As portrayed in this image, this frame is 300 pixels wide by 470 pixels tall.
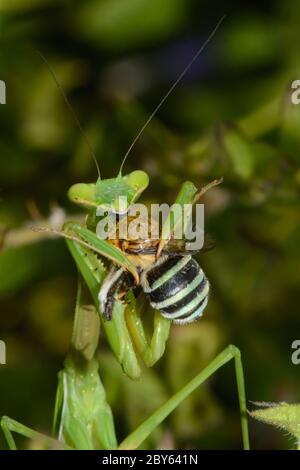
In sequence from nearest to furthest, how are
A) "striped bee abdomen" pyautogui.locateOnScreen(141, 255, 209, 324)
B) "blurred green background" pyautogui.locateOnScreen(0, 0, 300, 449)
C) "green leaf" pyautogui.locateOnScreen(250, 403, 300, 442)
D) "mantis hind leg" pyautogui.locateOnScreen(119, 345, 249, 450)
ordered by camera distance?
1. "green leaf" pyautogui.locateOnScreen(250, 403, 300, 442)
2. "striped bee abdomen" pyautogui.locateOnScreen(141, 255, 209, 324)
3. "mantis hind leg" pyautogui.locateOnScreen(119, 345, 249, 450)
4. "blurred green background" pyautogui.locateOnScreen(0, 0, 300, 449)

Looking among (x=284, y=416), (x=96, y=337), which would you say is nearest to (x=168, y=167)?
(x=96, y=337)

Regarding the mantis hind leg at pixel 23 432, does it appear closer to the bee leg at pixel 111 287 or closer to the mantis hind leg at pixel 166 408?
the mantis hind leg at pixel 166 408

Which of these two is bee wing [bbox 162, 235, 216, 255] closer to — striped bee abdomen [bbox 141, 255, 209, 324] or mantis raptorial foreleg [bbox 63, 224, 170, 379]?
striped bee abdomen [bbox 141, 255, 209, 324]

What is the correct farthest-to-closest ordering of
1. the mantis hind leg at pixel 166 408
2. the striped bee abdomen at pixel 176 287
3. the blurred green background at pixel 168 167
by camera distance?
the blurred green background at pixel 168 167 < the mantis hind leg at pixel 166 408 < the striped bee abdomen at pixel 176 287

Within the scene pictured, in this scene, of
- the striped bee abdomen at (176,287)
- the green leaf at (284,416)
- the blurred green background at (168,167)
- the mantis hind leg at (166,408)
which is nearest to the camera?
the green leaf at (284,416)

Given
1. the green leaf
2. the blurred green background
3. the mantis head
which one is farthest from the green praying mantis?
the green leaf

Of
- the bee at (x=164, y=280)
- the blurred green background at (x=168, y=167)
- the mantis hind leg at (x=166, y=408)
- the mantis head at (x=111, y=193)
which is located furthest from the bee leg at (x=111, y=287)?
the blurred green background at (x=168, y=167)

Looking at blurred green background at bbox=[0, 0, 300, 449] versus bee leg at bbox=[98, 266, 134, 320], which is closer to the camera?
bee leg at bbox=[98, 266, 134, 320]

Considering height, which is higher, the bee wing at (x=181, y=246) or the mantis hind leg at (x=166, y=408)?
the bee wing at (x=181, y=246)
